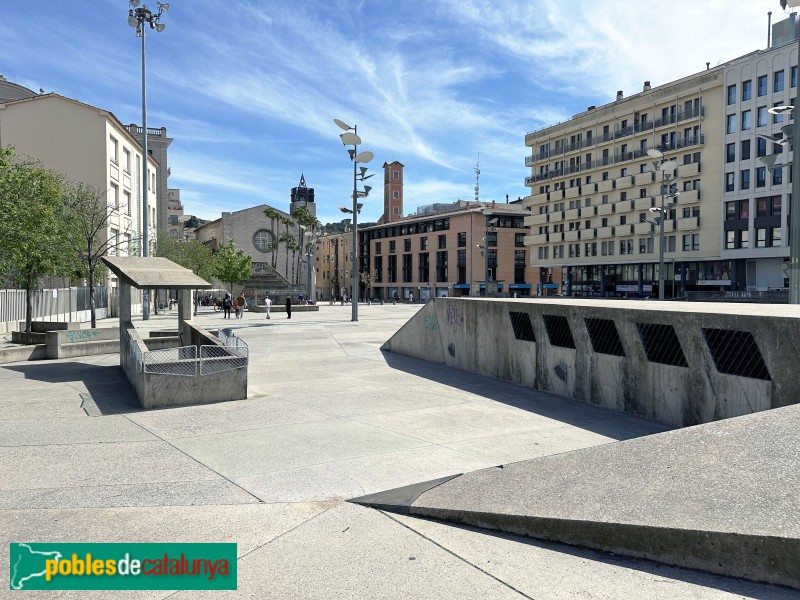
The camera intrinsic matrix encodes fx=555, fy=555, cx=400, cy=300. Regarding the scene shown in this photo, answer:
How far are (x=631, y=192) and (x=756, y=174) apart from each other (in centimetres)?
1387

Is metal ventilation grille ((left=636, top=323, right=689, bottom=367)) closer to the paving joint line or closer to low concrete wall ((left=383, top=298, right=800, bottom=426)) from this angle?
low concrete wall ((left=383, top=298, right=800, bottom=426))

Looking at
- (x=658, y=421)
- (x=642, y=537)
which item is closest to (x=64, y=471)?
(x=642, y=537)

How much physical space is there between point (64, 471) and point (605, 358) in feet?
25.5

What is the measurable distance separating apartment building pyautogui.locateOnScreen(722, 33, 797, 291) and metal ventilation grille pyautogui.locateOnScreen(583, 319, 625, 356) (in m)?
47.1

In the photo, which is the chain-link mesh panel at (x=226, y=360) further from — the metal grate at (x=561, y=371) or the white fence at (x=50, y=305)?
the white fence at (x=50, y=305)

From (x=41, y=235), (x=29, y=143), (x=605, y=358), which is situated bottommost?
(x=605, y=358)

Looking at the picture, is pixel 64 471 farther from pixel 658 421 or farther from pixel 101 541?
pixel 658 421

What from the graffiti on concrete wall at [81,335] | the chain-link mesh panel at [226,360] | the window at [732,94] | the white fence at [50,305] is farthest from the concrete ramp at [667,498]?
the window at [732,94]

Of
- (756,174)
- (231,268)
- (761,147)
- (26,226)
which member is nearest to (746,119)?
(761,147)

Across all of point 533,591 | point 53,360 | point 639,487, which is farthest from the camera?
point 53,360

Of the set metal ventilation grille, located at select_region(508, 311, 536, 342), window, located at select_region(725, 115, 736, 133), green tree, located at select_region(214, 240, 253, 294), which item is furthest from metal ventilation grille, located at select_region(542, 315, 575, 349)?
green tree, located at select_region(214, 240, 253, 294)

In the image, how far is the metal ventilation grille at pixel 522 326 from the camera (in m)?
11.1

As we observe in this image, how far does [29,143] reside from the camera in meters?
35.6

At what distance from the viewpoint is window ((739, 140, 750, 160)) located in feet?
166
